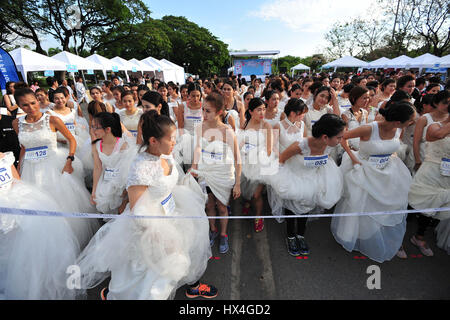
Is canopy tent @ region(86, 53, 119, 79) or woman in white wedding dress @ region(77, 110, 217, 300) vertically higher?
canopy tent @ region(86, 53, 119, 79)

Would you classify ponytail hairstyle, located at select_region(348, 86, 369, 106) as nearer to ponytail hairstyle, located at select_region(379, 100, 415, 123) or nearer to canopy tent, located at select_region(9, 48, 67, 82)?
ponytail hairstyle, located at select_region(379, 100, 415, 123)

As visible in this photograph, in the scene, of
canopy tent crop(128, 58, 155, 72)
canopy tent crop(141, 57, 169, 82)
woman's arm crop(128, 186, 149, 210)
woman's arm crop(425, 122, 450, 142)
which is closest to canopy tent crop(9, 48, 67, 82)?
canopy tent crop(128, 58, 155, 72)

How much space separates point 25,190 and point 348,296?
3623mm

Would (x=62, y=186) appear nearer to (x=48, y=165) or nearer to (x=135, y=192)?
(x=48, y=165)

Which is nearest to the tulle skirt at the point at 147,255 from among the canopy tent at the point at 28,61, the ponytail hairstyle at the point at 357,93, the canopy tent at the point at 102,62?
the ponytail hairstyle at the point at 357,93

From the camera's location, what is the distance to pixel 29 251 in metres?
2.12

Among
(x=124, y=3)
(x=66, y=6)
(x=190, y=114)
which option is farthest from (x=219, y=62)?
(x=190, y=114)

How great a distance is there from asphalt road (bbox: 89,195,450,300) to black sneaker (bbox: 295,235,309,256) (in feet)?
0.28

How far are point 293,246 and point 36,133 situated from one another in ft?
12.5

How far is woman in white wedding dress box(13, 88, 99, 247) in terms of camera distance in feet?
9.88

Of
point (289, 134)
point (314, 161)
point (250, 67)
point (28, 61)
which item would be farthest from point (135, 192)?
point (250, 67)

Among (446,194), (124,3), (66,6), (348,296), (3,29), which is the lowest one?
(348,296)

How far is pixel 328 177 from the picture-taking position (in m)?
2.78

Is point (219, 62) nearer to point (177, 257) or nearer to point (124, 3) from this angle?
point (124, 3)
